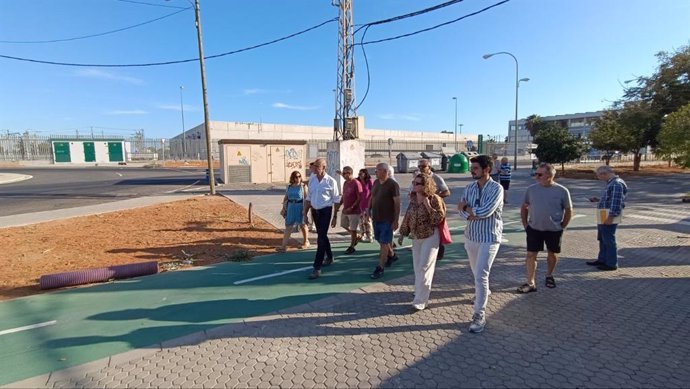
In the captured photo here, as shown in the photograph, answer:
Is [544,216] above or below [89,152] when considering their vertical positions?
below

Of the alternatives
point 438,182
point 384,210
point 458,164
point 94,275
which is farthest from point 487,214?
point 458,164

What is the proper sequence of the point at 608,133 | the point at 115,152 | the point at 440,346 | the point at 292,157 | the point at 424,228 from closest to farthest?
the point at 440,346 → the point at 424,228 → the point at 292,157 → the point at 608,133 → the point at 115,152

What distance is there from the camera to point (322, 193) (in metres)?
5.43

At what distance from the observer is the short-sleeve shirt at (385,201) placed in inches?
201

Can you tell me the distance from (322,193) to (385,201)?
959 millimetres

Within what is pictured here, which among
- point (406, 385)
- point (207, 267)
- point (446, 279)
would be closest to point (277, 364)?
point (406, 385)

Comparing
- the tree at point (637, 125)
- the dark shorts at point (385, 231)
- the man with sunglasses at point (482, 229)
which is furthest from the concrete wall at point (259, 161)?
the tree at point (637, 125)

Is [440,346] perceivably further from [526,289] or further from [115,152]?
[115,152]

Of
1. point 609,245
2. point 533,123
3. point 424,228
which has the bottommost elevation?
point 609,245

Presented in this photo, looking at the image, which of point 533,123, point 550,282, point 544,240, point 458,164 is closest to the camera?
point 544,240

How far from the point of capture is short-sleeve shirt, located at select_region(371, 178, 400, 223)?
5.11 meters

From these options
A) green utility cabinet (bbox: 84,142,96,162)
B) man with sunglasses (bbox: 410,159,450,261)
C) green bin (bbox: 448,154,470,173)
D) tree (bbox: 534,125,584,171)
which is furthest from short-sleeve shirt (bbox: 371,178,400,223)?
green utility cabinet (bbox: 84,142,96,162)

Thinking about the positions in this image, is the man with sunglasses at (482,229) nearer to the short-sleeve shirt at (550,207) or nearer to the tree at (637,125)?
the short-sleeve shirt at (550,207)

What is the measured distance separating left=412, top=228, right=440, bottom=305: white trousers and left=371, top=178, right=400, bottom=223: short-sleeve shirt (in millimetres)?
1069
